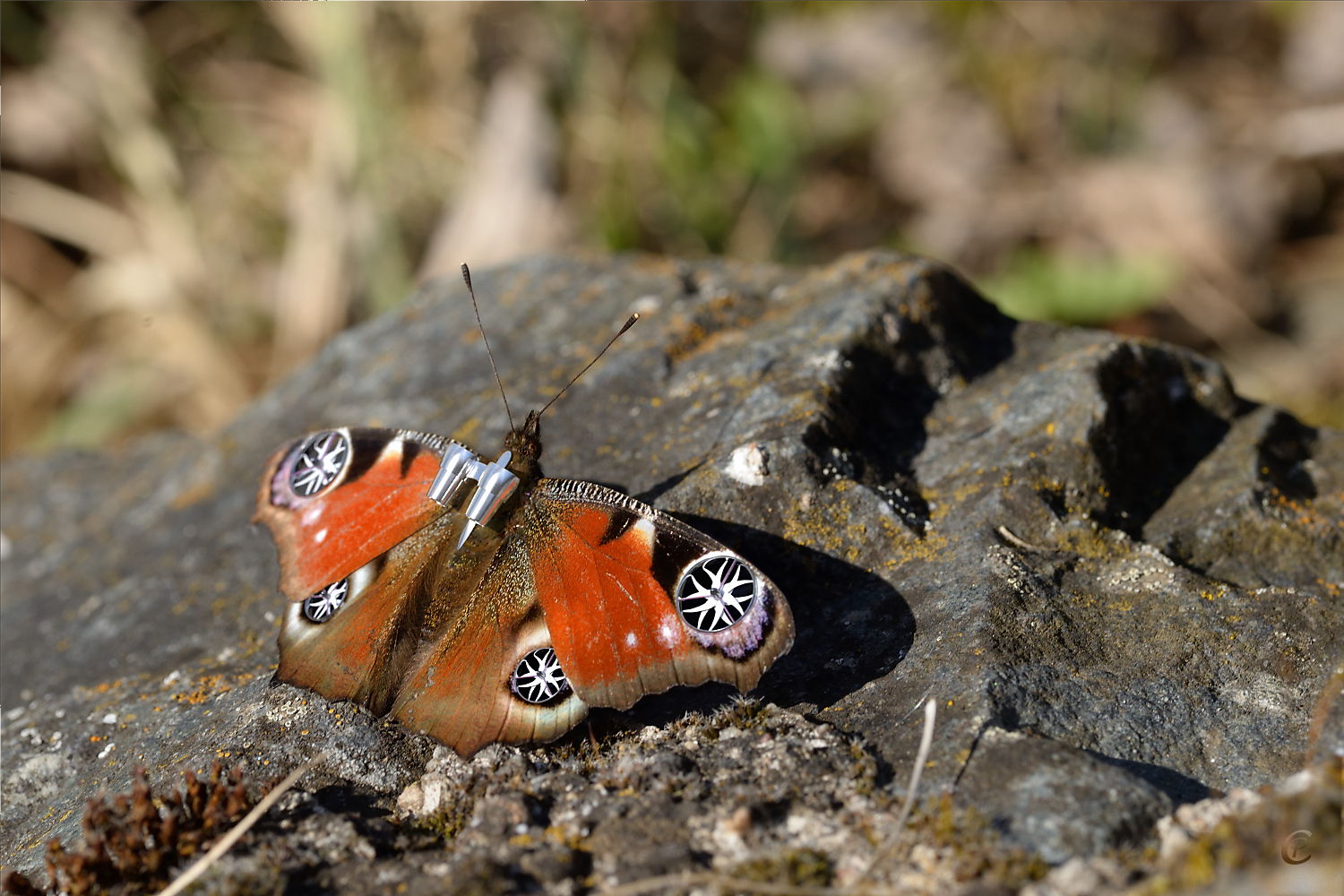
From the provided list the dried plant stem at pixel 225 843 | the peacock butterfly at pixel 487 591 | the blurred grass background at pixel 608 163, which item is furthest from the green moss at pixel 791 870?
the blurred grass background at pixel 608 163

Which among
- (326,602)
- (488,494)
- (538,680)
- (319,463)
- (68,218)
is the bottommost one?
(538,680)

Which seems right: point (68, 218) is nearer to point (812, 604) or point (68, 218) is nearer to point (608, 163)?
point (608, 163)

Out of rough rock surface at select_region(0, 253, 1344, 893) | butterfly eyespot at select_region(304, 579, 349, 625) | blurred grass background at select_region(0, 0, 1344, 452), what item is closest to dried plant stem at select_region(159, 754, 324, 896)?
rough rock surface at select_region(0, 253, 1344, 893)

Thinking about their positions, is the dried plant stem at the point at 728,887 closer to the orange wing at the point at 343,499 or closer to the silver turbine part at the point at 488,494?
the silver turbine part at the point at 488,494

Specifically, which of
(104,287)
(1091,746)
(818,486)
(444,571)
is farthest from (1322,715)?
(104,287)

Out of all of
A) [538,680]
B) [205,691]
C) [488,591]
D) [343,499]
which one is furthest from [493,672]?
[205,691]

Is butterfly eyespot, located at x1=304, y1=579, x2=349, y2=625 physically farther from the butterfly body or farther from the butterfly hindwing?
the butterfly hindwing

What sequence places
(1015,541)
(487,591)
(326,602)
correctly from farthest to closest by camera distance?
(1015,541) < (326,602) < (487,591)
